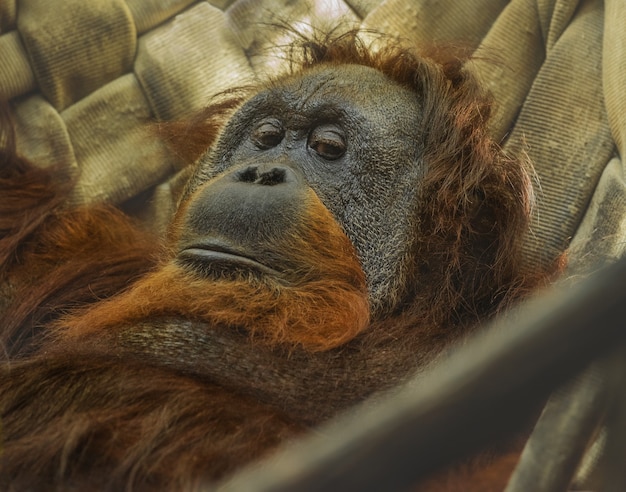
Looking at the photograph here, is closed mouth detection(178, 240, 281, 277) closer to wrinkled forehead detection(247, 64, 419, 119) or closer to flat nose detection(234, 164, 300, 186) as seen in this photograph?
flat nose detection(234, 164, 300, 186)

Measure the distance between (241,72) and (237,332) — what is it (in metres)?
1.03

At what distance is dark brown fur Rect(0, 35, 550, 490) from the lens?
3.50 feet

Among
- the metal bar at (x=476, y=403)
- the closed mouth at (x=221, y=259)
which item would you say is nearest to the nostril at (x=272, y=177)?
the closed mouth at (x=221, y=259)

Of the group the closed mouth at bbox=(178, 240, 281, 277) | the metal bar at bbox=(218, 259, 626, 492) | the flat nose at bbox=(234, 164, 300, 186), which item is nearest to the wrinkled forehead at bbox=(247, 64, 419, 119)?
the flat nose at bbox=(234, 164, 300, 186)

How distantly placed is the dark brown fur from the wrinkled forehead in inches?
1.7

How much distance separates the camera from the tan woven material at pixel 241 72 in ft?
6.07

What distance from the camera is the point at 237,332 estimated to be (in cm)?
129

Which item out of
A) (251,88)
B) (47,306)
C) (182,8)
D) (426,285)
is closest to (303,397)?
(426,285)

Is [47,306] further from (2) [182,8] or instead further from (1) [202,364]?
(2) [182,8]

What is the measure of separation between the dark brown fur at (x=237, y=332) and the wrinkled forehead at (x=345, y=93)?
43 millimetres

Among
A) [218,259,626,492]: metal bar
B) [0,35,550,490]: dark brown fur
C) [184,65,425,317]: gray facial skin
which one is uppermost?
[218,259,626,492]: metal bar

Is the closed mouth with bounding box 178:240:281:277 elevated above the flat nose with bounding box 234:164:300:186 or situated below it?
below

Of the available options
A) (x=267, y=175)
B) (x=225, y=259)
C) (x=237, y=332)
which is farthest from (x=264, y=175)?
(x=237, y=332)

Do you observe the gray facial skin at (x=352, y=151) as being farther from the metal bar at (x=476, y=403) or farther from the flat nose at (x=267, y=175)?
the metal bar at (x=476, y=403)
